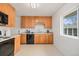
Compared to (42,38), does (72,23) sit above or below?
above

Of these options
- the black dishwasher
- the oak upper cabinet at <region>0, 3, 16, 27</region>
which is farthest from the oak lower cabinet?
the oak upper cabinet at <region>0, 3, 16, 27</region>

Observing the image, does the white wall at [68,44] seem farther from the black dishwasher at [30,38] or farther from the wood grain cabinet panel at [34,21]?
the wood grain cabinet panel at [34,21]

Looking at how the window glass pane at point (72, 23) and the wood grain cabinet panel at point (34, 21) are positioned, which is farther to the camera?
the wood grain cabinet panel at point (34, 21)

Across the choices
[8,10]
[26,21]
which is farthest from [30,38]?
[8,10]

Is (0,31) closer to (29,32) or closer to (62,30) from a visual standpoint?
(62,30)

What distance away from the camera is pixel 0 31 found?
4938 mm

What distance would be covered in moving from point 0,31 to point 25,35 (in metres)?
3.90

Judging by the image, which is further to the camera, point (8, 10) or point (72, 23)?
point (8, 10)

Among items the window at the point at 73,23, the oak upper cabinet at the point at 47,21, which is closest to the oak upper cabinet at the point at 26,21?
the oak upper cabinet at the point at 47,21

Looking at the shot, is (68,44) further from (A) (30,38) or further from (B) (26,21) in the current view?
(B) (26,21)

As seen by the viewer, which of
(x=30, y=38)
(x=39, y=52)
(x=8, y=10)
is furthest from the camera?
(x=30, y=38)

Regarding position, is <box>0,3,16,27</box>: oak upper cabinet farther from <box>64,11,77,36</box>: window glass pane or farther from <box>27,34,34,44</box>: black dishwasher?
<box>27,34,34,44</box>: black dishwasher

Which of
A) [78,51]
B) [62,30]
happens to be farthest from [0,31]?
[78,51]

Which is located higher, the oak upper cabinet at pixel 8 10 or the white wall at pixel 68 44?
the oak upper cabinet at pixel 8 10
